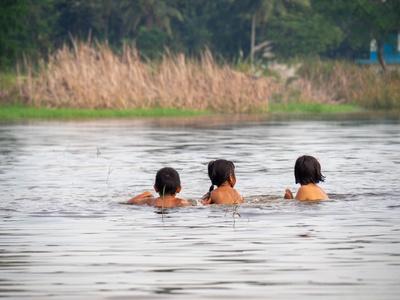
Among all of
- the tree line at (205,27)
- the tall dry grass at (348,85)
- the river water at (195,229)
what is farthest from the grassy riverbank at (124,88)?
the tree line at (205,27)

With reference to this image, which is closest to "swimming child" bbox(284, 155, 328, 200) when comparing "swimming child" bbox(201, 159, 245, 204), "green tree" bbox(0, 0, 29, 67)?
"swimming child" bbox(201, 159, 245, 204)

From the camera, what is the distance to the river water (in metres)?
5.82

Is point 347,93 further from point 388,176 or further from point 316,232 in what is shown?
point 316,232

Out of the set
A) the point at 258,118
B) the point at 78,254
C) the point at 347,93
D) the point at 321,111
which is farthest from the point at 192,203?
the point at 347,93

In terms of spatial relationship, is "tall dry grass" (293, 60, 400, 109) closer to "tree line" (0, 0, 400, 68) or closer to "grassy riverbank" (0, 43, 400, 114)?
"grassy riverbank" (0, 43, 400, 114)

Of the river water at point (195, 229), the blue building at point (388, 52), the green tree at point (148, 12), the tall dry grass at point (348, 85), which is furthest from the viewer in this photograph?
the green tree at point (148, 12)

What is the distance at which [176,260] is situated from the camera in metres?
6.66

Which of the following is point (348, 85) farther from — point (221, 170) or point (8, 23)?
point (221, 170)

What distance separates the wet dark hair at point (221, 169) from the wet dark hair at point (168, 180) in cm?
37

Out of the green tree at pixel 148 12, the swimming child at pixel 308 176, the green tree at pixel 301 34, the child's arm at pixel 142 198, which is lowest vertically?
the child's arm at pixel 142 198

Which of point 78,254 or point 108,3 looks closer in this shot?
point 78,254

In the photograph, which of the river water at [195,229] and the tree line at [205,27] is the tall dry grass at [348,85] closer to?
the tree line at [205,27]

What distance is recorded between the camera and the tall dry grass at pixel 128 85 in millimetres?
31328

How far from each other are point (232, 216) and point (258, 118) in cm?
2282
